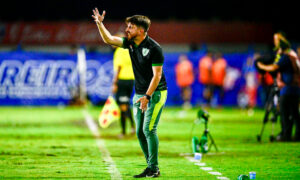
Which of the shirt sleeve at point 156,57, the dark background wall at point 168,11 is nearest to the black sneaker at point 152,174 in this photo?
the shirt sleeve at point 156,57

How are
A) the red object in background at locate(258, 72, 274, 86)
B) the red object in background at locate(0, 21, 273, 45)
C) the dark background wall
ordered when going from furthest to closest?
the dark background wall
the red object in background at locate(0, 21, 273, 45)
the red object in background at locate(258, 72, 274, 86)

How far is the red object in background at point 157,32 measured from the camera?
110ft

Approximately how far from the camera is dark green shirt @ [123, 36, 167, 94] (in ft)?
28.3

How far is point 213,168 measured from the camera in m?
9.83

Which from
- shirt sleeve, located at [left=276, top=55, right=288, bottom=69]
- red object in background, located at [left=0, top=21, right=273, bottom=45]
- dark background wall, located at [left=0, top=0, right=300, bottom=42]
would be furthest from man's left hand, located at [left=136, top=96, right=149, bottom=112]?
dark background wall, located at [left=0, top=0, right=300, bottom=42]

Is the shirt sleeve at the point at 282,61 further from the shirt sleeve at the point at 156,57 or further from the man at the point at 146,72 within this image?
the shirt sleeve at the point at 156,57

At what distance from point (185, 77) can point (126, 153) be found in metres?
16.4

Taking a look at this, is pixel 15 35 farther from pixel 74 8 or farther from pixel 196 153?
pixel 196 153

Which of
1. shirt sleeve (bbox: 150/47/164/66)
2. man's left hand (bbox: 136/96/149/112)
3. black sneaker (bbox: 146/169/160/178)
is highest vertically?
shirt sleeve (bbox: 150/47/164/66)

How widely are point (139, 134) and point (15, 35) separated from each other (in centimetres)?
2566

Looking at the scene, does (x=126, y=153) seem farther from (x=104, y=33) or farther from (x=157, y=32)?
(x=157, y=32)

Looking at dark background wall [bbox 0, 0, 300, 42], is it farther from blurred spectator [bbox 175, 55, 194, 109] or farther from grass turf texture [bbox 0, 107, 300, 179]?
grass turf texture [bbox 0, 107, 300, 179]

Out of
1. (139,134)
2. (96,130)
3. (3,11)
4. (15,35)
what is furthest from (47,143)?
(3,11)

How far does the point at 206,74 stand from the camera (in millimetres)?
27781
